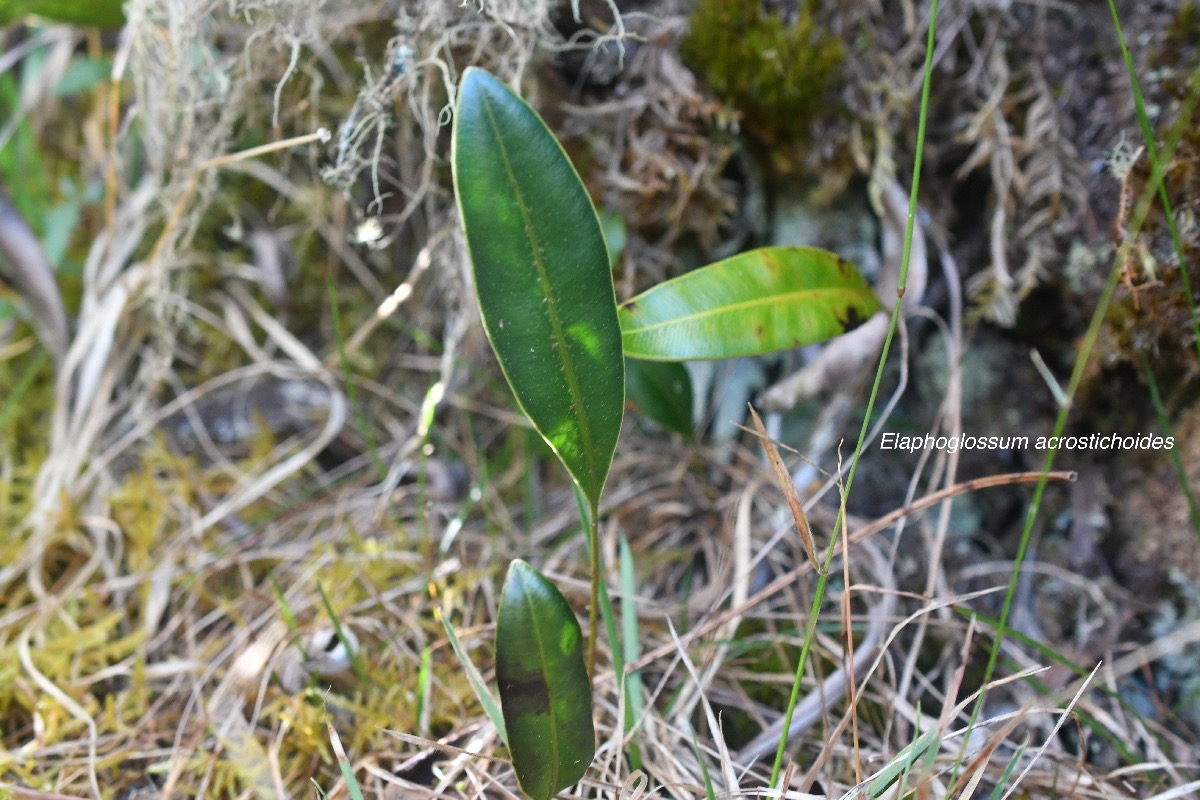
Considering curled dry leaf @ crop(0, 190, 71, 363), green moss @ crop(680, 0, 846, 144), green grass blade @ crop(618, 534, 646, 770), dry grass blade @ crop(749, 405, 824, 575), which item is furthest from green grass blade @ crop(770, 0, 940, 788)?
curled dry leaf @ crop(0, 190, 71, 363)

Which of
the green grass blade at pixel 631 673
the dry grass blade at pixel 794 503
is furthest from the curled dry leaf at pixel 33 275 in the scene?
the dry grass blade at pixel 794 503

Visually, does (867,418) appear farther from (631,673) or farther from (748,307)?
(631,673)

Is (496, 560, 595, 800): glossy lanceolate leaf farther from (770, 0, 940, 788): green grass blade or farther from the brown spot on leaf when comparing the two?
the brown spot on leaf

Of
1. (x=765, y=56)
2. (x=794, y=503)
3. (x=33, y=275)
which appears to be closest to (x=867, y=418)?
(x=794, y=503)

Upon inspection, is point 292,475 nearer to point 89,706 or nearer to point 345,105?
point 89,706

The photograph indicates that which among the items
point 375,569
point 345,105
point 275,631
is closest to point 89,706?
point 275,631
